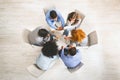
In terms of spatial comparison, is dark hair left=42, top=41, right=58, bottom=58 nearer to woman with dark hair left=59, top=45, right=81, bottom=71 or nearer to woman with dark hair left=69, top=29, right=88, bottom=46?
woman with dark hair left=59, top=45, right=81, bottom=71

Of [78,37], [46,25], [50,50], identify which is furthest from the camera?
[46,25]

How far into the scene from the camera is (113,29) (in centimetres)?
298

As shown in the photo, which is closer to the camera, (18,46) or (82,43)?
(82,43)

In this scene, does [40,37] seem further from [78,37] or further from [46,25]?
[46,25]

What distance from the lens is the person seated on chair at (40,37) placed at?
96.9 inches

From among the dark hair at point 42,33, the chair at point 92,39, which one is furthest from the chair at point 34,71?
the chair at point 92,39

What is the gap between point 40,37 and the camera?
2.49 metres

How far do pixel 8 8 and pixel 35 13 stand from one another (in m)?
0.32

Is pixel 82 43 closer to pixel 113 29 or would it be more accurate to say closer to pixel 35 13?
pixel 113 29

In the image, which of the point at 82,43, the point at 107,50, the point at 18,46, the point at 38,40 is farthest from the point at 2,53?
the point at 107,50

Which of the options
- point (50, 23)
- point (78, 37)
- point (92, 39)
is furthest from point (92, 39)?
point (50, 23)

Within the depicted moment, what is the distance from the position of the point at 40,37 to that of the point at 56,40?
26cm

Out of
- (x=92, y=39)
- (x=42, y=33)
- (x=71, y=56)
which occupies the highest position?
(x=42, y=33)

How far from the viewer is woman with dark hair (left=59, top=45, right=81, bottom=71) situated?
2.43 metres
